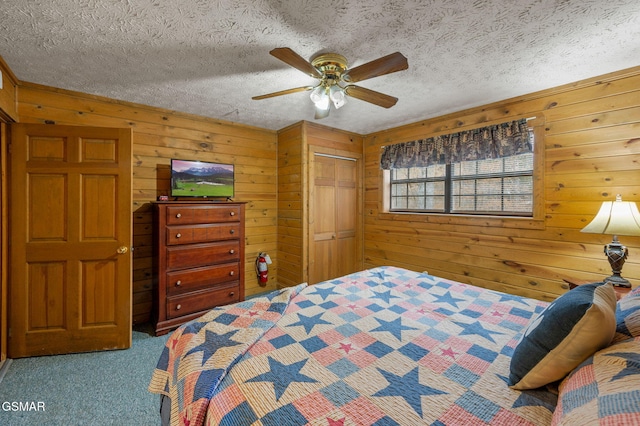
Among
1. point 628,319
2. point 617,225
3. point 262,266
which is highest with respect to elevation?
point 617,225

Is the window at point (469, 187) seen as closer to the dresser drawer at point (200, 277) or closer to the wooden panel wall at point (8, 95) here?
the dresser drawer at point (200, 277)

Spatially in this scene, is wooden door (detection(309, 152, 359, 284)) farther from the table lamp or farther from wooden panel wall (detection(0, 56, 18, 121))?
wooden panel wall (detection(0, 56, 18, 121))

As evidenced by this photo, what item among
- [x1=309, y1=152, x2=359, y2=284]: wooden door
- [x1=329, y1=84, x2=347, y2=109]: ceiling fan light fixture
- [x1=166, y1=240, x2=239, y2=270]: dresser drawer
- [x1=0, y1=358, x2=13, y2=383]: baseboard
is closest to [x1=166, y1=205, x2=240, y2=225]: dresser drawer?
[x1=166, y1=240, x2=239, y2=270]: dresser drawer

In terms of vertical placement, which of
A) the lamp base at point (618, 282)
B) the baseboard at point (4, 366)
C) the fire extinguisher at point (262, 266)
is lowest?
the baseboard at point (4, 366)

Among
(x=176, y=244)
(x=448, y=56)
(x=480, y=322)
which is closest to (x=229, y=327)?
(x=480, y=322)

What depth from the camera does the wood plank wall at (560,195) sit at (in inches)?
88.0

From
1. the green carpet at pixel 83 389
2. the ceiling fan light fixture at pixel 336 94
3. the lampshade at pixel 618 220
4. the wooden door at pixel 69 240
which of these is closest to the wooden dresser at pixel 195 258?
the wooden door at pixel 69 240

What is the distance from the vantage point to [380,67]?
1699 millimetres

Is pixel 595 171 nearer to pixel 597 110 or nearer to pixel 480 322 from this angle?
pixel 597 110

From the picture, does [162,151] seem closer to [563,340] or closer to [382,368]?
[382,368]

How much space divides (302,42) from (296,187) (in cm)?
209

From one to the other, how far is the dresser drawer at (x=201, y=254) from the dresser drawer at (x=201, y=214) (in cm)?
26

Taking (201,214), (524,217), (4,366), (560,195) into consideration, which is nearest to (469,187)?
(524,217)

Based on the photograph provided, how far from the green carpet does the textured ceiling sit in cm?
237
